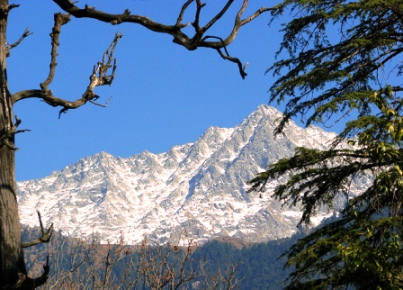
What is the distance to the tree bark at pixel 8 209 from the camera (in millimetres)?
3139

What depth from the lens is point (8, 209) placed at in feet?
10.4

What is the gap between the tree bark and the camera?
3139 mm

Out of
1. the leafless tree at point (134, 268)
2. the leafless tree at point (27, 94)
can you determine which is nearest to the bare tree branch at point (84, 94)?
the leafless tree at point (27, 94)

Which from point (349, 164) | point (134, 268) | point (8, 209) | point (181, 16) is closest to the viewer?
point (8, 209)

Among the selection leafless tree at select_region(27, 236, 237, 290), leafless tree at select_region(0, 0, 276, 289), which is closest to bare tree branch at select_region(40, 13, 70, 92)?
leafless tree at select_region(0, 0, 276, 289)

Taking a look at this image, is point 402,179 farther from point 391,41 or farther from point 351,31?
point 351,31

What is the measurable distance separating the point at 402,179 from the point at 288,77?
381cm

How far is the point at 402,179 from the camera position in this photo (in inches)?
297

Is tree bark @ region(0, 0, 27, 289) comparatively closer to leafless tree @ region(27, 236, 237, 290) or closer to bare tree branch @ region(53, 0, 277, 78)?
bare tree branch @ region(53, 0, 277, 78)

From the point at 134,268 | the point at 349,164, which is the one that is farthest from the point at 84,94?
the point at 134,268

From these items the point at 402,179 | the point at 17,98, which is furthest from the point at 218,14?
the point at 402,179

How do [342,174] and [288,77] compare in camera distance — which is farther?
[288,77]

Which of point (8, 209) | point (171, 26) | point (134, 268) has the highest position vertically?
point (134, 268)

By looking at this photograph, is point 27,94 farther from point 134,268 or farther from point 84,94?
point 134,268
